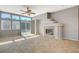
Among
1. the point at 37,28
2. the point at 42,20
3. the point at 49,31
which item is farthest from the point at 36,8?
the point at 49,31

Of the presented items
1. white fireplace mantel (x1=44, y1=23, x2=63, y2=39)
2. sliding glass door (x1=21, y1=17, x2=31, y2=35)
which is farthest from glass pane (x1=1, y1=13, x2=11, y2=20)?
white fireplace mantel (x1=44, y1=23, x2=63, y2=39)

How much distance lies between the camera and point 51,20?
368 cm

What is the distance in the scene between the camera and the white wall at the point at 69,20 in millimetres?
3371

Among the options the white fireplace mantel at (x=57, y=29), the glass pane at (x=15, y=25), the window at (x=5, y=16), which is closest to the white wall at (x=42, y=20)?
the white fireplace mantel at (x=57, y=29)

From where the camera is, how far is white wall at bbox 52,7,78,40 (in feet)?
11.1

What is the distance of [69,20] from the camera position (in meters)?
3.50

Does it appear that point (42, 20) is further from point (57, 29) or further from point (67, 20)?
point (67, 20)

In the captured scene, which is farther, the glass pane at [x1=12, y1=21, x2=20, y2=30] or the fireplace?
the fireplace

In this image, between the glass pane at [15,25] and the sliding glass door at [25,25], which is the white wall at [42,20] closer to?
the sliding glass door at [25,25]

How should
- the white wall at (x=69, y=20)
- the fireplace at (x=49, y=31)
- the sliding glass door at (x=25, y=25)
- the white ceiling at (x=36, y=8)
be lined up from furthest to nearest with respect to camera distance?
the fireplace at (x=49, y=31) < the sliding glass door at (x=25, y=25) < the white wall at (x=69, y=20) < the white ceiling at (x=36, y=8)

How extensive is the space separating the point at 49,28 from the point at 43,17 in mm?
533

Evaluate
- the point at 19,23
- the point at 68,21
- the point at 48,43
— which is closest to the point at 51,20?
the point at 68,21

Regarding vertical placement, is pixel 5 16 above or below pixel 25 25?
above

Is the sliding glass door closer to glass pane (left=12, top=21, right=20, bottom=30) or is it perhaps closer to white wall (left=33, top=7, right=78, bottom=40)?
glass pane (left=12, top=21, right=20, bottom=30)
